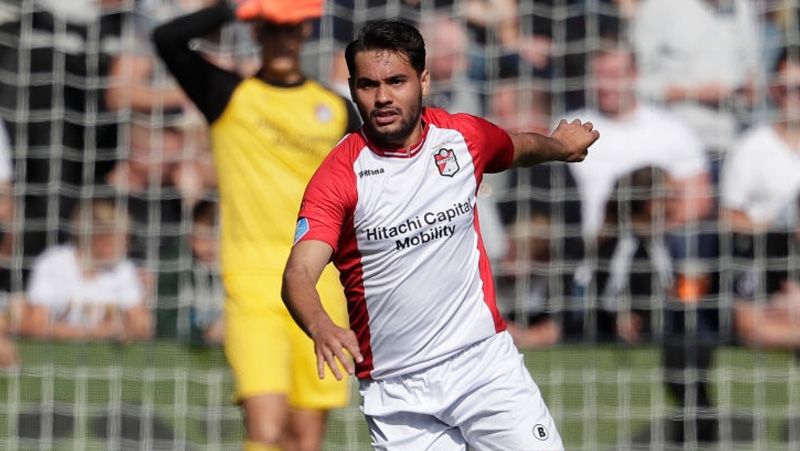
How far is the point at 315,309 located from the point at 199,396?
17.6 feet

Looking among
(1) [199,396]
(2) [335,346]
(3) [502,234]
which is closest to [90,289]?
(1) [199,396]

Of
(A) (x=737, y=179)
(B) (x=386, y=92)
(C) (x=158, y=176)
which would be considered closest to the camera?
(B) (x=386, y=92)

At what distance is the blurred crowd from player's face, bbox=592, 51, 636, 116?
0.01 m

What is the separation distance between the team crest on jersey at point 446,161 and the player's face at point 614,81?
13.9 ft

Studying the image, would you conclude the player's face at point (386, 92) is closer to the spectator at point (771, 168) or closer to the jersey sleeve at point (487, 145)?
the jersey sleeve at point (487, 145)

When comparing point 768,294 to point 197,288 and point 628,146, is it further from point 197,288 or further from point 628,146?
point 197,288

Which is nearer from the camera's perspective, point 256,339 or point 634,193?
point 256,339

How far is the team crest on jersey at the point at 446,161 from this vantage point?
450cm

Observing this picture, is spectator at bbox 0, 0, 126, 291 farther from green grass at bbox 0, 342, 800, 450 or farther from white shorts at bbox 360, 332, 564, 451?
white shorts at bbox 360, 332, 564, 451

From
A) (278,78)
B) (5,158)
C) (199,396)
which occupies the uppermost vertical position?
(278,78)

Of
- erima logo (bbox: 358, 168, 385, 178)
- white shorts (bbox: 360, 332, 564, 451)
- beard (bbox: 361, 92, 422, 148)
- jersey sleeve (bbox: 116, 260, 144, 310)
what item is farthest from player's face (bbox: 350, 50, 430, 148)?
jersey sleeve (bbox: 116, 260, 144, 310)

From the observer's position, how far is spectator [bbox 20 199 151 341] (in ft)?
28.9

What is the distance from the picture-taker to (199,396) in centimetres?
904

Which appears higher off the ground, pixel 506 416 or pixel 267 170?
pixel 267 170
